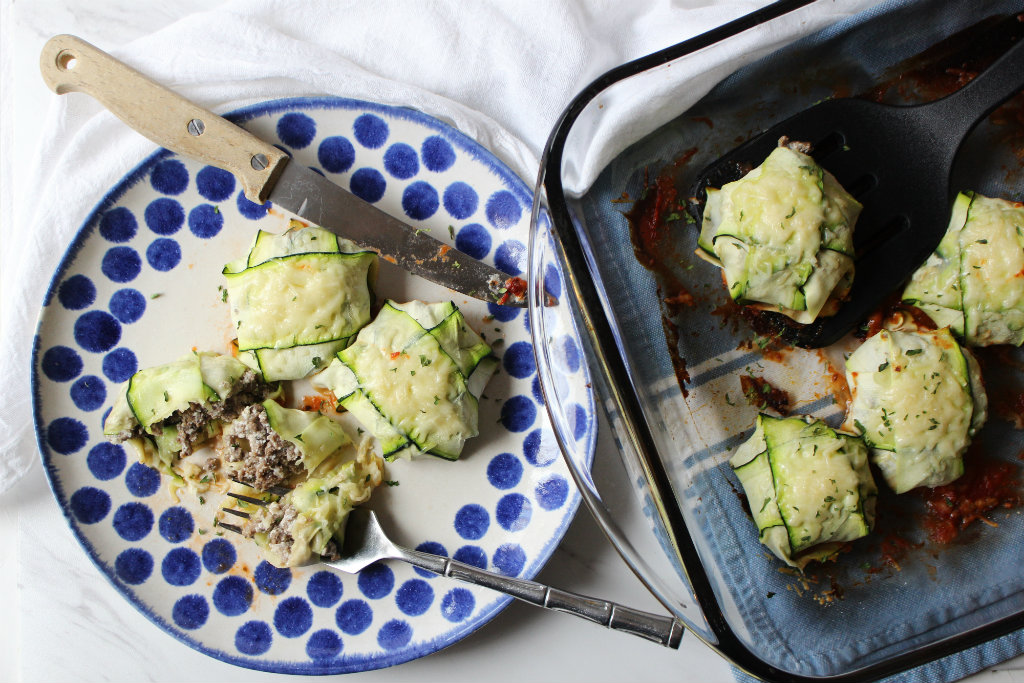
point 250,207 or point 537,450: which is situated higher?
point 250,207

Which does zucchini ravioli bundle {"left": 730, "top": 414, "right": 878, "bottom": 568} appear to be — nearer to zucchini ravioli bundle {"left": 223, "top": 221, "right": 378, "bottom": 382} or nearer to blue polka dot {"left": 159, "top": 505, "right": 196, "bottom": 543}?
zucchini ravioli bundle {"left": 223, "top": 221, "right": 378, "bottom": 382}

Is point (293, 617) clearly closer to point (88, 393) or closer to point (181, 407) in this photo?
point (181, 407)

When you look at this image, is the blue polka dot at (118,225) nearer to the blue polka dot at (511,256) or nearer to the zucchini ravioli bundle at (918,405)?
the blue polka dot at (511,256)

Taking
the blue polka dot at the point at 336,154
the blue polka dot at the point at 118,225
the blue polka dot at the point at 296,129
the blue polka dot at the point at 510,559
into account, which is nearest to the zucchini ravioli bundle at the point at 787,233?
the blue polka dot at the point at 510,559

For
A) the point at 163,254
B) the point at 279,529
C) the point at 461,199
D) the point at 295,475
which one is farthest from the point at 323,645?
the point at 461,199

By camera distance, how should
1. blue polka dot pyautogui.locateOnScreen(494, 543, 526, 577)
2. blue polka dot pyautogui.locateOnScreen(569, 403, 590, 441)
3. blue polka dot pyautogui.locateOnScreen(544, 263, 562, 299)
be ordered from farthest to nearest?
blue polka dot pyautogui.locateOnScreen(494, 543, 526, 577)
blue polka dot pyautogui.locateOnScreen(569, 403, 590, 441)
blue polka dot pyautogui.locateOnScreen(544, 263, 562, 299)

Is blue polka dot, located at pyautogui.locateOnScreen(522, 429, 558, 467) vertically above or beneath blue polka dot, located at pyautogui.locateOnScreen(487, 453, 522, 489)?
above

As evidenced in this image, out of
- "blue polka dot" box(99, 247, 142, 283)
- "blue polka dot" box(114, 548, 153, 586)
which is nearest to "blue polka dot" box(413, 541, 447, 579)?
"blue polka dot" box(114, 548, 153, 586)
